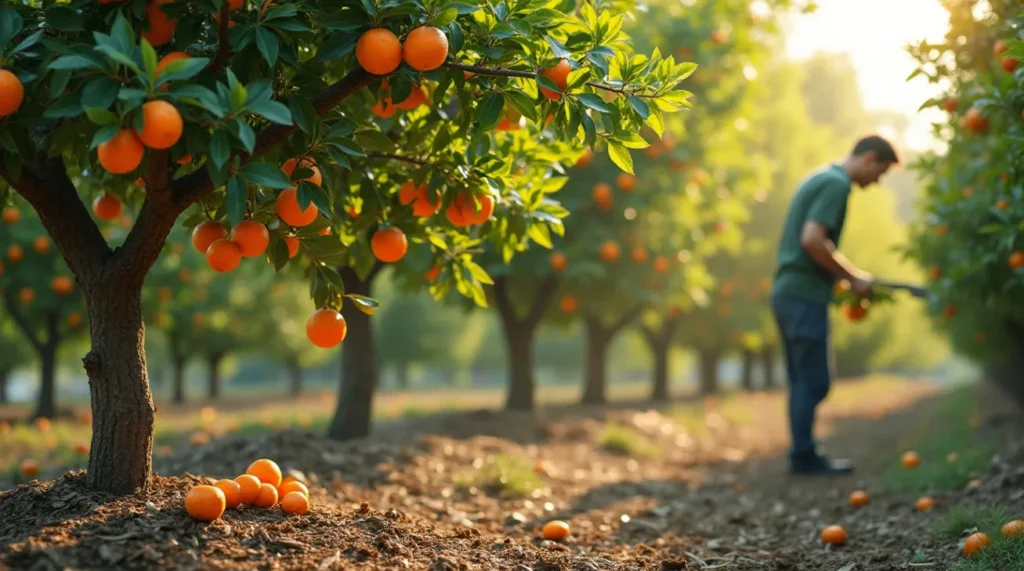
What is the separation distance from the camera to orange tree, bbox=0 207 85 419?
10727mm

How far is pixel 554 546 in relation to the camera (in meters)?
4.26

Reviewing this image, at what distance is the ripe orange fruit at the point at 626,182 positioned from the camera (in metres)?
9.40

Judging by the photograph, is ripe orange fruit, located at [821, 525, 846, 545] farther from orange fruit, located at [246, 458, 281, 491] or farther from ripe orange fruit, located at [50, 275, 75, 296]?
ripe orange fruit, located at [50, 275, 75, 296]

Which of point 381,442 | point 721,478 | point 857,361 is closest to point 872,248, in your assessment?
point 857,361

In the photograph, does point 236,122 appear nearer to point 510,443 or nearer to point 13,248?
point 510,443

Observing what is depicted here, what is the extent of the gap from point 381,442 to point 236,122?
4792 mm

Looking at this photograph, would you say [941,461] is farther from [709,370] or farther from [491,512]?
[709,370]

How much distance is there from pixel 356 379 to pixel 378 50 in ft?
15.2

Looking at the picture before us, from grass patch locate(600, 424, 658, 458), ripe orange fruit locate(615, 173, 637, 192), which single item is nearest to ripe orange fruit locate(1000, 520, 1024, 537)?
grass patch locate(600, 424, 658, 458)

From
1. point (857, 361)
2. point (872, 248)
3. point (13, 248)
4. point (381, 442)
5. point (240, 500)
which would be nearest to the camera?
point (240, 500)

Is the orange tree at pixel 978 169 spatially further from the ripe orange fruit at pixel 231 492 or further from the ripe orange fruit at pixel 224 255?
the ripe orange fruit at pixel 231 492

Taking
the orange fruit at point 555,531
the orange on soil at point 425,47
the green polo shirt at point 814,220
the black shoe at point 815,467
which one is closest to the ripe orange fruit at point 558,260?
the green polo shirt at point 814,220

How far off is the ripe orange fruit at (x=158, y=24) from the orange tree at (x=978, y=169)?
3218 mm

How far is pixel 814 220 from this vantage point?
6.28 metres
